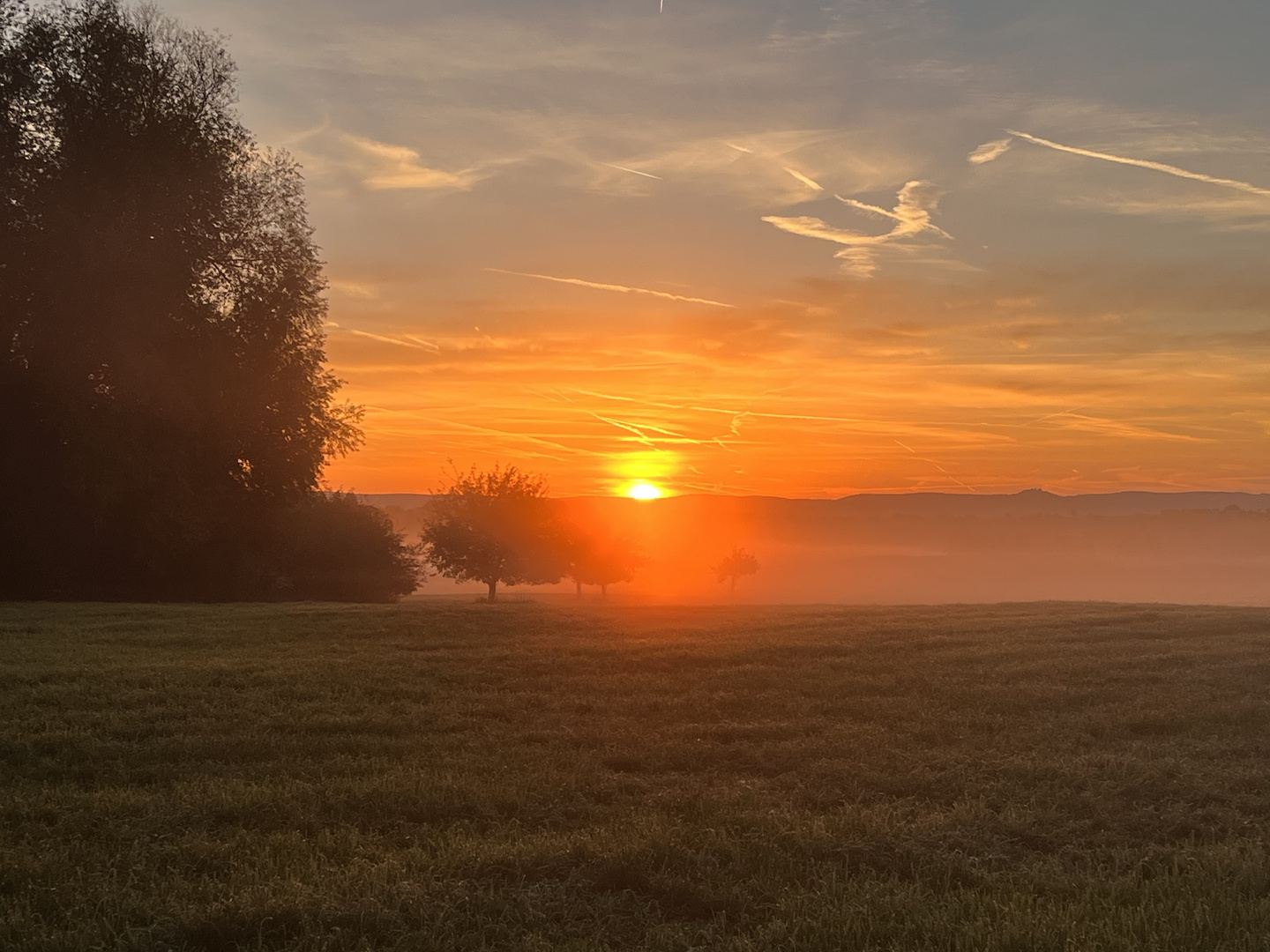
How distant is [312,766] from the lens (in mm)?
10805

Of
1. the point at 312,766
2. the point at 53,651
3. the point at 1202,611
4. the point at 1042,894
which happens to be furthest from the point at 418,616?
the point at 1202,611

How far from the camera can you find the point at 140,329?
103 ft

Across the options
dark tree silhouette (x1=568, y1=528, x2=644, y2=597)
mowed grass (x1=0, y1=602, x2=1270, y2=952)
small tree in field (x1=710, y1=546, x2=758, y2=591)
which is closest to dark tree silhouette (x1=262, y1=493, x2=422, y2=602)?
mowed grass (x1=0, y1=602, x2=1270, y2=952)

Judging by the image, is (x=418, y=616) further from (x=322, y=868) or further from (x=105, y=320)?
(x=322, y=868)

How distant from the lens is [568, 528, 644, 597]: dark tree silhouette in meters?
78.7

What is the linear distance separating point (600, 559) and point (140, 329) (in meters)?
54.2

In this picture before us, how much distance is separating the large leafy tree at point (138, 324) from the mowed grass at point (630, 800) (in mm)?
13859

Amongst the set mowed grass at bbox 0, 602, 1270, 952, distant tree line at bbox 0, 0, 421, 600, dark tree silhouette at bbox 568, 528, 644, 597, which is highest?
A: distant tree line at bbox 0, 0, 421, 600

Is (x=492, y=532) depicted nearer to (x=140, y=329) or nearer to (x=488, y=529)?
(x=488, y=529)

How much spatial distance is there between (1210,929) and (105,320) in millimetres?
32031

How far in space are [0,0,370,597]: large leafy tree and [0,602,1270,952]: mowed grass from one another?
13859 mm

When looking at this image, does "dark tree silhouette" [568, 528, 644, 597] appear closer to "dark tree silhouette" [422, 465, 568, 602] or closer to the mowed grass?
"dark tree silhouette" [422, 465, 568, 602]

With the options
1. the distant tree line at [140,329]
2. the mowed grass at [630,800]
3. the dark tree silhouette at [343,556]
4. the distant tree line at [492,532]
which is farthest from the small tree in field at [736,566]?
the mowed grass at [630,800]

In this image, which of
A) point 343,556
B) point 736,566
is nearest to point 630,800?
point 343,556
